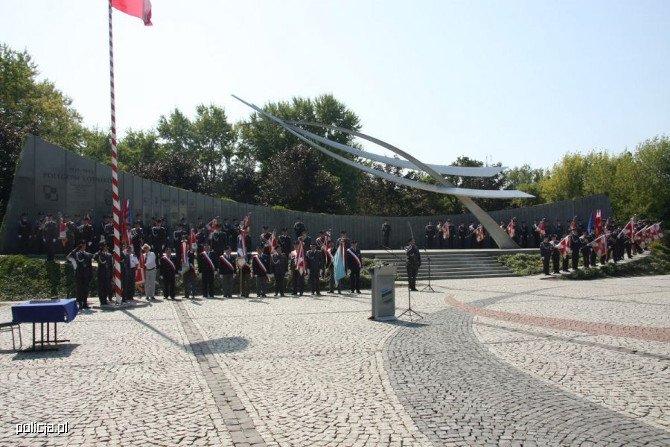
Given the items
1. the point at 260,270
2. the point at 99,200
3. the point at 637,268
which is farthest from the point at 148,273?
the point at 637,268

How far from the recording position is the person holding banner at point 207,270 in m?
17.8

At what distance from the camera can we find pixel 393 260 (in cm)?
2614

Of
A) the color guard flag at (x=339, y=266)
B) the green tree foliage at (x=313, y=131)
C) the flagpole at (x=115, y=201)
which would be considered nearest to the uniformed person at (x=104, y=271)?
the flagpole at (x=115, y=201)

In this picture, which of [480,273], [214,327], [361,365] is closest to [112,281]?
[214,327]

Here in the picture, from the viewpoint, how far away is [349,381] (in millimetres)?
6855

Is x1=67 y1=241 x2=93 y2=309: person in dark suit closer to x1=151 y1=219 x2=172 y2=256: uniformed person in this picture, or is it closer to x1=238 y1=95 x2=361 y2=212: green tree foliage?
x1=151 y1=219 x2=172 y2=256: uniformed person

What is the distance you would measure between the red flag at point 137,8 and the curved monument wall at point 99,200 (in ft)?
31.2

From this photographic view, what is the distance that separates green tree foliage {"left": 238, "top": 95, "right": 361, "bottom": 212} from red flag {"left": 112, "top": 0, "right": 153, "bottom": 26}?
38985 mm

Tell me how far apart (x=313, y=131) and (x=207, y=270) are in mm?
40409

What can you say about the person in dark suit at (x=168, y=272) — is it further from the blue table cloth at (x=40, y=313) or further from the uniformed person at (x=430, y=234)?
the uniformed person at (x=430, y=234)

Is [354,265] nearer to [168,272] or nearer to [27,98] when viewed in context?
[168,272]

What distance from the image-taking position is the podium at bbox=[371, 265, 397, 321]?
12.1m

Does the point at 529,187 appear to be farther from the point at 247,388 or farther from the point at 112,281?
the point at 247,388

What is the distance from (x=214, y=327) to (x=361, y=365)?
4330mm
